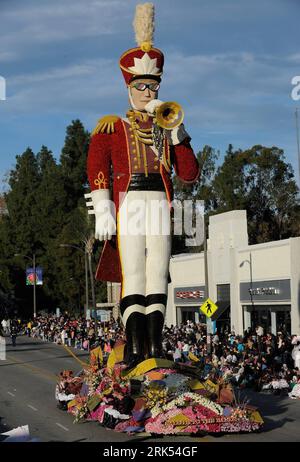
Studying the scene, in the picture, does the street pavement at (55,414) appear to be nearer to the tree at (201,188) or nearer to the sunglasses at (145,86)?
the sunglasses at (145,86)

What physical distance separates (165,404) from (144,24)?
7767 millimetres

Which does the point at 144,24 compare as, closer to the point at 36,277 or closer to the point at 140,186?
the point at 140,186

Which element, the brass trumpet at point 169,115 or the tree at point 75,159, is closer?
the brass trumpet at point 169,115

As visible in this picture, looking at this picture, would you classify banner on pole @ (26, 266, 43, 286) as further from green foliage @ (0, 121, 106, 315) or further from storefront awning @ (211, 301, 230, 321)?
storefront awning @ (211, 301, 230, 321)

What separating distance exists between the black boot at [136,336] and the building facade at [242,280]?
17.2 metres

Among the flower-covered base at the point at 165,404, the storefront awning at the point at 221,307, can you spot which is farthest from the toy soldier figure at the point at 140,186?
the storefront awning at the point at 221,307

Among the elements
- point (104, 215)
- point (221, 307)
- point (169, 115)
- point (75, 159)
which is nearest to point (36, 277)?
point (75, 159)

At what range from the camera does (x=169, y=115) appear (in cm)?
1694

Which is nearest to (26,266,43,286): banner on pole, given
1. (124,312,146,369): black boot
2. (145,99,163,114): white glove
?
(124,312,146,369): black boot

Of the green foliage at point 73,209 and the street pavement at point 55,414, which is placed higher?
the green foliage at point 73,209

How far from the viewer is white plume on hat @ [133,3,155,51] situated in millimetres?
17516

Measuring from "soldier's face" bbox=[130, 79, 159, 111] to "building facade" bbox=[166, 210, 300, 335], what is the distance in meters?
17.6

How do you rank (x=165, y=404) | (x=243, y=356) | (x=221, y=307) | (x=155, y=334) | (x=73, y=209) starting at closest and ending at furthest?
(x=165, y=404) < (x=155, y=334) < (x=243, y=356) < (x=221, y=307) < (x=73, y=209)

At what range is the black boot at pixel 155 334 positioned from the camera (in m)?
17.3
